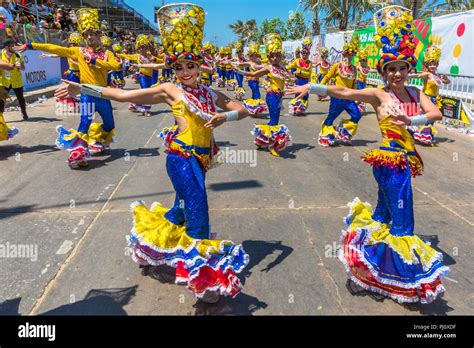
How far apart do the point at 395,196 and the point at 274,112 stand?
→ 4931 millimetres

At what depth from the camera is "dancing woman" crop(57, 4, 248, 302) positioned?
2.91 meters

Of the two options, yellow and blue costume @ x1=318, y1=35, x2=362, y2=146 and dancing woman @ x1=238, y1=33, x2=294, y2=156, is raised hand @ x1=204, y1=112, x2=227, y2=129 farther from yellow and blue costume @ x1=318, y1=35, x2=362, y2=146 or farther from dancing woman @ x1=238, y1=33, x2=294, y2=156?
yellow and blue costume @ x1=318, y1=35, x2=362, y2=146

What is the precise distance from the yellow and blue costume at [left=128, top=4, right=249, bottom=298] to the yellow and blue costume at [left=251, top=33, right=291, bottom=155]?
4.40m

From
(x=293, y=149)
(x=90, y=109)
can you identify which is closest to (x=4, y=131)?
(x=90, y=109)

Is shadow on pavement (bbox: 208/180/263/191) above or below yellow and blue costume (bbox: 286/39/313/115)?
below

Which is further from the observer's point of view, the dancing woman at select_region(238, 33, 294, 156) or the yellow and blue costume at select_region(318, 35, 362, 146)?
the yellow and blue costume at select_region(318, 35, 362, 146)

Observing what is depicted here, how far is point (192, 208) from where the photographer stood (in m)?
3.03

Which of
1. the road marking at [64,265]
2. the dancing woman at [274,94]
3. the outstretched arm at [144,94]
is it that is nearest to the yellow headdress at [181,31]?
the outstretched arm at [144,94]

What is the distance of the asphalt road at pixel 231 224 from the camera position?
3104mm

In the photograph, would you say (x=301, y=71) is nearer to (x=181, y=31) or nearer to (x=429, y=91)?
(x=429, y=91)

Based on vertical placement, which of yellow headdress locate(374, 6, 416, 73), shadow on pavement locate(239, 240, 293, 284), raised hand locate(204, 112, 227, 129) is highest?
yellow headdress locate(374, 6, 416, 73)

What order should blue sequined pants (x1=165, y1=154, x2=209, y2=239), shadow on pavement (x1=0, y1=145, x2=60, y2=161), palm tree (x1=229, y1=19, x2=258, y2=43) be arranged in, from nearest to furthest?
blue sequined pants (x1=165, y1=154, x2=209, y2=239) < shadow on pavement (x1=0, y1=145, x2=60, y2=161) < palm tree (x1=229, y1=19, x2=258, y2=43)

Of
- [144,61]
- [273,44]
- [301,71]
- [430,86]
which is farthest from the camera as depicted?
[301,71]

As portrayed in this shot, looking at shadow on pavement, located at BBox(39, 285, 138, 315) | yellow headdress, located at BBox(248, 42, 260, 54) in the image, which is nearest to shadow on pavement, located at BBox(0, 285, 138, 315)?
shadow on pavement, located at BBox(39, 285, 138, 315)
